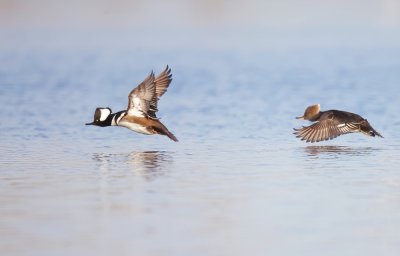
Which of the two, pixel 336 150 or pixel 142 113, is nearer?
pixel 336 150

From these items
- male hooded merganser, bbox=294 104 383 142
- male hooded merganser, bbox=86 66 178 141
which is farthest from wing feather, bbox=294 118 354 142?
male hooded merganser, bbox=86 66 178 141

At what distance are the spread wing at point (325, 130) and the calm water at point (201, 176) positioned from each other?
4.6 inches

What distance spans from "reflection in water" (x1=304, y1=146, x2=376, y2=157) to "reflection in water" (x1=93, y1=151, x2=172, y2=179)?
1383 millimetres

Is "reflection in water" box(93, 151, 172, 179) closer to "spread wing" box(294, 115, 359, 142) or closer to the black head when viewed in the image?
the black head

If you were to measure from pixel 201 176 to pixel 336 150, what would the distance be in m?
2.30

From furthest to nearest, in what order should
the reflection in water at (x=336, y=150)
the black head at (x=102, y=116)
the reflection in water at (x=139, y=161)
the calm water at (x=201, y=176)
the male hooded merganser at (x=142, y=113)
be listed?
the black head at (x=102, y=116)
the male hooded merganser at (x=142, y=113)
the reflection in water at (x=336, y=150)
the reflection in water at (x=139, y=161)
the calm water at (x=201, y=176)

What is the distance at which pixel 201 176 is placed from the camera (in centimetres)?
935

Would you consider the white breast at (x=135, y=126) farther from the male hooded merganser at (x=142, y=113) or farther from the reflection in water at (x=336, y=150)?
the reflection in water at (x=336, y=150)

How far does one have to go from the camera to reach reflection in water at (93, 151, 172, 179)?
968 centimetres

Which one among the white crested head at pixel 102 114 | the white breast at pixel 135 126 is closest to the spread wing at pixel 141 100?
the white breast at pixel 135 126

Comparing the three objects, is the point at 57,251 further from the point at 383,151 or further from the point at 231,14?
the point at 231,14

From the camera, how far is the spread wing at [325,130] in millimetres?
11984

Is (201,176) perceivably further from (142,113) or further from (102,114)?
(102,114)

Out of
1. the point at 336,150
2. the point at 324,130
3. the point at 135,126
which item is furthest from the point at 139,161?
the point at 324,130
